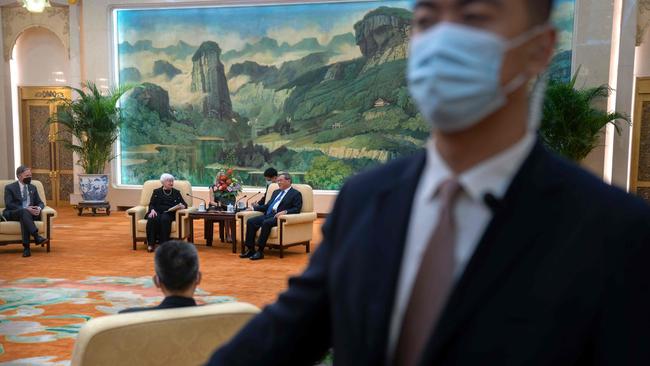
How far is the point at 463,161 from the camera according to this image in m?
0.87

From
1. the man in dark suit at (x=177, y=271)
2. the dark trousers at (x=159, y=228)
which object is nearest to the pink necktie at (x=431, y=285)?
the man in dark suit at (x=177, y=271)

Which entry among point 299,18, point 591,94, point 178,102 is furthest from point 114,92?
point 591,94

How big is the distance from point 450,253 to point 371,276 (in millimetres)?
121

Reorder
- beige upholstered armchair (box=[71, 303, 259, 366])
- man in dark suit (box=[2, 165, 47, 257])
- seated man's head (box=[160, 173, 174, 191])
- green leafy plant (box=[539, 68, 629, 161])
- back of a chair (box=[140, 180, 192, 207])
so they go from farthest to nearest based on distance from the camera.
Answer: back of a chair (box=[140, 180, 192, 207])
green leafy plant (box=[539, 68, 629, 161])
seated man's head (box=[160, 173, 174, 191])
man in dark suit (box=[2, 165, 47, 257])
beige upholstered armchair (box=[71, 303, 259, 366])

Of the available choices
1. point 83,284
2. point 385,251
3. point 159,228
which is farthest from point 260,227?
point 385,251

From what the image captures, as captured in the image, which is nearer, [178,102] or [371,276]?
[371,276]

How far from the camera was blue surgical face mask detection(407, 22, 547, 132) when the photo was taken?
83 centimetres

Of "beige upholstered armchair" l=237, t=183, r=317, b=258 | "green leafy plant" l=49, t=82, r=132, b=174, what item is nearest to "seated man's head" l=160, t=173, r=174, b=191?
"beige upholstered armchair" l=237, t=183, r=317, b=258

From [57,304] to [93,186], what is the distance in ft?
23.3

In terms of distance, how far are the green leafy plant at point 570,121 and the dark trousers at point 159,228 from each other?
5.98 m

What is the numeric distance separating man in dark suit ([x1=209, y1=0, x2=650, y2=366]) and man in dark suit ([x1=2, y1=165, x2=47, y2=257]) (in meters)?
8.54

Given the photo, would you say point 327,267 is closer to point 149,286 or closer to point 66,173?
point 149,286

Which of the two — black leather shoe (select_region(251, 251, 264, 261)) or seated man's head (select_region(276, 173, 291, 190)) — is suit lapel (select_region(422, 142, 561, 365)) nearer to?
black leather shoe (select_region(251, 251, 264, 261))

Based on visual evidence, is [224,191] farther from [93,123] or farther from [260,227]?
[93,123]
